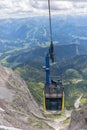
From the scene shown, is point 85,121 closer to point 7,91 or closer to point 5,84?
point 7,91

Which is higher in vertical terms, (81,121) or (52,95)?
(52,95)

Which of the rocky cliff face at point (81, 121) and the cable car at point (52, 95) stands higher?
the cable car at point (52, 95)

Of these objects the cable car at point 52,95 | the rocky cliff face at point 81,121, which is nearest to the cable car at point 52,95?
the cable car at point 52,95

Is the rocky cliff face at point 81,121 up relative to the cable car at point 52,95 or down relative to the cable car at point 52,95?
down

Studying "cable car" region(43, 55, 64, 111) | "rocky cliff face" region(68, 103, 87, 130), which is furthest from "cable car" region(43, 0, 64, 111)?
"rocky cliff face" region(68, 103, 87, 130)

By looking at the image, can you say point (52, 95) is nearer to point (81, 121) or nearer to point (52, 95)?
point (52, 95)

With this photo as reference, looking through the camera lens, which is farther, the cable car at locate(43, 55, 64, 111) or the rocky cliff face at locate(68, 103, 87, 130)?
the cable car at locate(43, 55, 64, 111)

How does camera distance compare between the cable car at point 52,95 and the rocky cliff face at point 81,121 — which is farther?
the cable car at point 52,95

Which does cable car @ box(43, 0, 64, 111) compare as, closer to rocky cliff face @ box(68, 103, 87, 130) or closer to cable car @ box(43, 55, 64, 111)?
cable car @ box(43, 55, 64, 111)

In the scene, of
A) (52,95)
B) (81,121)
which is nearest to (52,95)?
(52,95)

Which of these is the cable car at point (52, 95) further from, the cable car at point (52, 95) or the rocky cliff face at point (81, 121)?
the rocky cliff face at point (81, 121)

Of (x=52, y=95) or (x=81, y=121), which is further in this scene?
(x=81, y=121)

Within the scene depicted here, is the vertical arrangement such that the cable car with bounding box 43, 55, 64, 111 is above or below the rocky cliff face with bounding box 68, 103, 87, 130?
above
